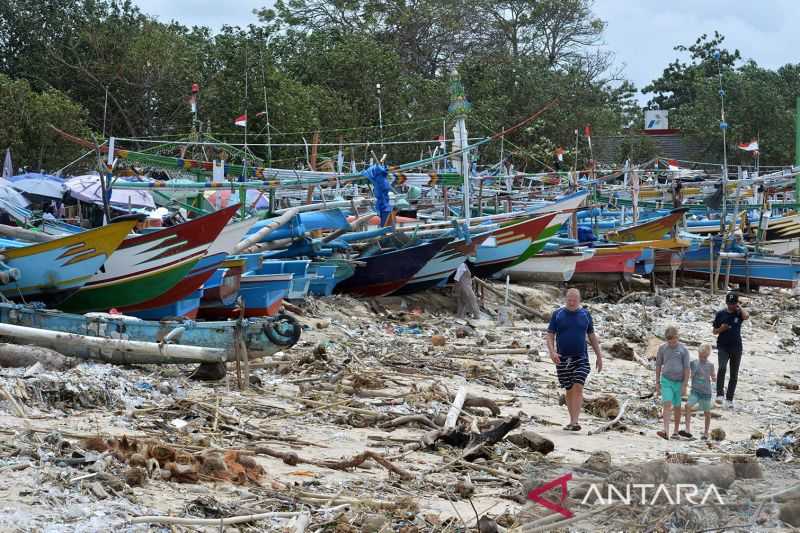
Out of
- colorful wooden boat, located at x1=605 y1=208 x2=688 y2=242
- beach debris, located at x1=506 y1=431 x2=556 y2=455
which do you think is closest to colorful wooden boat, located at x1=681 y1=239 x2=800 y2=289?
colorful wooden boat, located at x1=605 y1=208 x2=688 y2=242

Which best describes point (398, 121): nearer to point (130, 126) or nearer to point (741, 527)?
point (130, 126)

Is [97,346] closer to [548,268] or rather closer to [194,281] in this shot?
[194,281]

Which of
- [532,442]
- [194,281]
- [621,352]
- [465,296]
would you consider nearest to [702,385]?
[532,442]

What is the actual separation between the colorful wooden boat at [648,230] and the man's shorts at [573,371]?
18946mm

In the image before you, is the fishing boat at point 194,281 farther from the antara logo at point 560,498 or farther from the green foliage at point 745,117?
the green foliage at point 745,117

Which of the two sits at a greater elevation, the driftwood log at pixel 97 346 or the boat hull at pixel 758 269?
the driftwood log at pixel 97 346

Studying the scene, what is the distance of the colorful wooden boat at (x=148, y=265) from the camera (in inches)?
572

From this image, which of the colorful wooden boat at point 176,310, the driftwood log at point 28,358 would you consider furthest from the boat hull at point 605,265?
the driftwood log at point 28,358

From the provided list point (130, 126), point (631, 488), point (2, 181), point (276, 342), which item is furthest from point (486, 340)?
point (130, 126)

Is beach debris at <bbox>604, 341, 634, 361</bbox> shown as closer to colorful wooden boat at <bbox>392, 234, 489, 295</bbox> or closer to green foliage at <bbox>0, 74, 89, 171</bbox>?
colorful wooden boat at <bbox>392, 234, 489, 295</bbox>

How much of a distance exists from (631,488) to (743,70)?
50.7m

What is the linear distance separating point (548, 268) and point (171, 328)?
14.2 meters

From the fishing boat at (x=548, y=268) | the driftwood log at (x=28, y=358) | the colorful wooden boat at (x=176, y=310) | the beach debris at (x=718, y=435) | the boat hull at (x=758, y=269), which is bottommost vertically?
the boat hull at (x=758, y=269)

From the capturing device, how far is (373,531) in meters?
6.56
